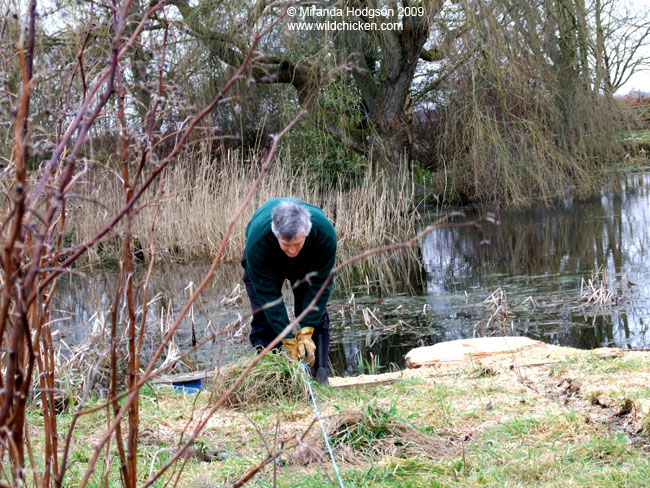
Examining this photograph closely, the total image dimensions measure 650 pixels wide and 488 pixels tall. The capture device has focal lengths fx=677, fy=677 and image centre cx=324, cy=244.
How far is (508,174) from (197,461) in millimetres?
10564

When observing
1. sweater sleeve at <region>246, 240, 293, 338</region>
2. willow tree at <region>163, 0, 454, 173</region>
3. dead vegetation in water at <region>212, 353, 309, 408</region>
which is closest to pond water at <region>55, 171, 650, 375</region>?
sweater sleeve at <region>246, 240, 293, 338</region>

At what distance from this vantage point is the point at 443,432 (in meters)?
3.04

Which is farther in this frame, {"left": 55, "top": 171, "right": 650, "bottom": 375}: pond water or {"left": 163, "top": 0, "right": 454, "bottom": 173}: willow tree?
{"left": 163, "top": 0, "right": 454, "bottom": 173}: willow tree

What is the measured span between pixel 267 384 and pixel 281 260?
29.9 inches

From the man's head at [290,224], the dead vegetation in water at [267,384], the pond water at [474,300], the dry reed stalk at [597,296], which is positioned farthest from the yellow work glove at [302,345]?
the dry reed stalk at [597,296]

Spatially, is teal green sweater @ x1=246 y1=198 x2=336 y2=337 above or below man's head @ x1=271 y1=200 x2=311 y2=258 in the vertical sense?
below

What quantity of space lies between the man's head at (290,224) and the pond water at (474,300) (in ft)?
Result: 2.88

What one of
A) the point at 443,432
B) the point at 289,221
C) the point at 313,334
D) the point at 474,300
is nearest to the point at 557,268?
the point at 474,300

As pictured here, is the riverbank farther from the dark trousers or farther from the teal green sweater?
the teal green sweater

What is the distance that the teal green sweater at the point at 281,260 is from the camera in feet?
13.0

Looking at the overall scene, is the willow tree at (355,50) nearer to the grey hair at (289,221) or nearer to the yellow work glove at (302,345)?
the yellow work glove at (302,345)

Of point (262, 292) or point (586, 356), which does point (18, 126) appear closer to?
point (262, 292)

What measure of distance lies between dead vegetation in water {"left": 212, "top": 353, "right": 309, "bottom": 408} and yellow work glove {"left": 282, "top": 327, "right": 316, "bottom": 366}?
235 millimetres

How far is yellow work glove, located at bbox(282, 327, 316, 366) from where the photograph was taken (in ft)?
13.7
